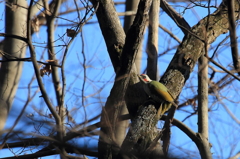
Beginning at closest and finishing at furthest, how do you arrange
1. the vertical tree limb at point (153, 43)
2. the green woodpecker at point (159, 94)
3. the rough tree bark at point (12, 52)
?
the green woodpecker at point (159, 94)
the rough tree bark at point (12, 52)
the vertical tree limb at point (153, 43)

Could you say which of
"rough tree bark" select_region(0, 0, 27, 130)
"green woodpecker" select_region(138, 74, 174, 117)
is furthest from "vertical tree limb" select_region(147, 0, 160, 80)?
"rough tree bark" select_region(0, 0, 27, 130)

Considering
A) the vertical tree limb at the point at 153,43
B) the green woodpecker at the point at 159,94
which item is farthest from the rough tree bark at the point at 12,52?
the vertical tree limb at the point at 153,43

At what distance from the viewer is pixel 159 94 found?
4.81 metres

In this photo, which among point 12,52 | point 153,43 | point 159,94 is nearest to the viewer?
point 159,94

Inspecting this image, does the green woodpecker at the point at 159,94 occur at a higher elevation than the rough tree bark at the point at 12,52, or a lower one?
lower

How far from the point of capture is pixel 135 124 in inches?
174

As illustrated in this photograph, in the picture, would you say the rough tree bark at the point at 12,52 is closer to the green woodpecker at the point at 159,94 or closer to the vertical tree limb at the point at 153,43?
the green woodpecker at the point at 159,94

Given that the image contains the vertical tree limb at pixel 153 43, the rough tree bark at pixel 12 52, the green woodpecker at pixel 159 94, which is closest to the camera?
the green woodpecker at pixel 159 94

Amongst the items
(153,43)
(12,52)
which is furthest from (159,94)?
(12,52)

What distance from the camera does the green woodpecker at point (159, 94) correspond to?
481 cm

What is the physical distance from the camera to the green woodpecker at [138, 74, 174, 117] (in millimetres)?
4809

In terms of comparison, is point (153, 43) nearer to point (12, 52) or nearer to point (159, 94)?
point (159, 94)

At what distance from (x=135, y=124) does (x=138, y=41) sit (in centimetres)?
113

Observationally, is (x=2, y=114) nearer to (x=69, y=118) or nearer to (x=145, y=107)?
(x=69, y=118)
